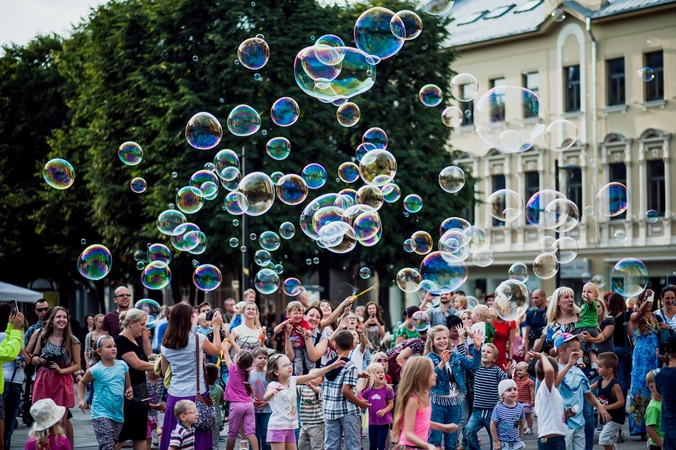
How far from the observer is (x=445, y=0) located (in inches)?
615

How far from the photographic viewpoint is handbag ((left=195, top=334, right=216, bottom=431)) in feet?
29.9

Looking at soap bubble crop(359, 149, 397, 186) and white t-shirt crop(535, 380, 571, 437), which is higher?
soap bubble crop(359, 149, 397, 186)

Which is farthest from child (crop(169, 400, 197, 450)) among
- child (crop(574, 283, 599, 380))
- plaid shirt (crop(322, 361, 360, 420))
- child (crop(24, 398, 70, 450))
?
child (crop(574, 283, 599, 380))

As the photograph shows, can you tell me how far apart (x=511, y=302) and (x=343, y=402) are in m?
4.03

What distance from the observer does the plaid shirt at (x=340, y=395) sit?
10.2 meters

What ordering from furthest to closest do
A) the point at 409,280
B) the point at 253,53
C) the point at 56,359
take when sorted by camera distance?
the point at 253,53
the point at 409,280
the point at 56,359

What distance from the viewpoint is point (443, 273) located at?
15.0 m

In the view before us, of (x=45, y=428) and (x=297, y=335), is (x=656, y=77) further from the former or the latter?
(x=45, y=428)

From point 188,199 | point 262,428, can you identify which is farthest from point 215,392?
point 188,199

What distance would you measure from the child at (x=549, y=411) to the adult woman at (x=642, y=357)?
4298 millimetres

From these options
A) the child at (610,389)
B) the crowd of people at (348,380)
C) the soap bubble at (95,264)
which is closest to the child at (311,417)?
the crowd of people at (348,380)

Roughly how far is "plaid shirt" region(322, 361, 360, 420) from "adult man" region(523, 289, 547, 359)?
4525 mm

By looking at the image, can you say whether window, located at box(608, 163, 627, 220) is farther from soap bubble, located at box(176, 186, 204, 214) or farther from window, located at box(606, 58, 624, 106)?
soap bubble, located at box(176, 186, 204, 214)

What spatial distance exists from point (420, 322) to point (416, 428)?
5101 mm
